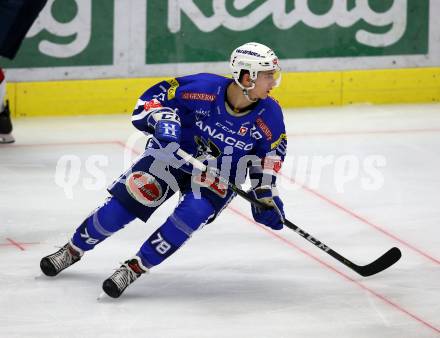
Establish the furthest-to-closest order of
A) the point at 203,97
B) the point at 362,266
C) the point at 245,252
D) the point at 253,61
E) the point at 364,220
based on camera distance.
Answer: the point at 364,220 < the point at 245,252 < the point at 362,266 < the point at 203,97 < the point at 253,61

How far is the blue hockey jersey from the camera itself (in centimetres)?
581

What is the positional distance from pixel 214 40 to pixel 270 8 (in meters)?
0.51

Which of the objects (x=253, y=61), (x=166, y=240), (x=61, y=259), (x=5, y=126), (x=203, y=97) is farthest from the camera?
(x=5, y=126)

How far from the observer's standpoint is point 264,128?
580cm

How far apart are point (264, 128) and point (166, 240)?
0.67 m

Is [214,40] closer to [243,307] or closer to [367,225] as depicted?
[367,225]

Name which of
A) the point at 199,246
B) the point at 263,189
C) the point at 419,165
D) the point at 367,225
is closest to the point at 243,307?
the point at 263,189

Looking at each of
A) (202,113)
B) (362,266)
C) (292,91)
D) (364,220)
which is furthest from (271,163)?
(292,91)

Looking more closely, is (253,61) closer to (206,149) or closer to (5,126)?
(206,149)

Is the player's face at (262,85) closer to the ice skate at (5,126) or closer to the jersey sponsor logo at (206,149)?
the jersey sponsor logo at (206,149)

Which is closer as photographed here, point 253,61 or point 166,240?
point 166,240

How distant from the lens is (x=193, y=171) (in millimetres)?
5816

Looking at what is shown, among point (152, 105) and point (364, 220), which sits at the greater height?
point (152, 105)

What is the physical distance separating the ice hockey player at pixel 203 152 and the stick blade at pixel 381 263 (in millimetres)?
579
